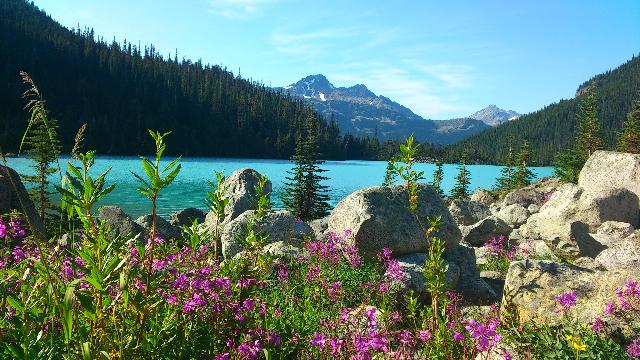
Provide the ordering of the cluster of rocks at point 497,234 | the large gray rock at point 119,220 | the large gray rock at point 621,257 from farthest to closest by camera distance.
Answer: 1. the large gray rock at point 119,220
2. the large gray rock at point 621,257
3. the cluster of rocks at point 497,234

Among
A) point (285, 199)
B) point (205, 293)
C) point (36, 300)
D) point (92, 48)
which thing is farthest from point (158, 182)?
point (92, 48)

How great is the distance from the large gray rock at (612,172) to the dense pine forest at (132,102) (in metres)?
125

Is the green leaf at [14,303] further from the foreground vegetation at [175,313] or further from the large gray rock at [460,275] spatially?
the large gray rock at [460,275]

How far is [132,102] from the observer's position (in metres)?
157

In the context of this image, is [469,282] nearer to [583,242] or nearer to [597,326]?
[583,242]

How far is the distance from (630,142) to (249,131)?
140 meters

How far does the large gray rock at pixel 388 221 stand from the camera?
32.5 feet

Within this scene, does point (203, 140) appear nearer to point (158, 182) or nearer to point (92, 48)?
point (92, 48)

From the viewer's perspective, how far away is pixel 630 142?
5188 cm

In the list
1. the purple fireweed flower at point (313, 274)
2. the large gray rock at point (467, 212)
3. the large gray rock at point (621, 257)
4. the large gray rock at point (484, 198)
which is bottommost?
the large gray rock at point (484, 198)

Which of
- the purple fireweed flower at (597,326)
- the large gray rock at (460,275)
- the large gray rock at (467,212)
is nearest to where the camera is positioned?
the purple fireweed flower at (597,326)

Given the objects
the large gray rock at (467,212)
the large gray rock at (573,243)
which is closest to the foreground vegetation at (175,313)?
the large gray rock at (573,243)

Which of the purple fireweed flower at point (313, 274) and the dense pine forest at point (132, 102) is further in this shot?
the dense pine forest at point (132, 102)

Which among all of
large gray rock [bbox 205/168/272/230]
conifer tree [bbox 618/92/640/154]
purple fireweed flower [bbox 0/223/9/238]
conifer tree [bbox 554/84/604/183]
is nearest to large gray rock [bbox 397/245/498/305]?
purple fireweed flower [bbox 0/223/9/238]
